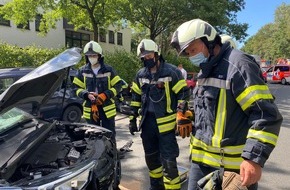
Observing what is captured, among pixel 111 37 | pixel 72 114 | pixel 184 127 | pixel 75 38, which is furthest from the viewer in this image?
pixel 111 37

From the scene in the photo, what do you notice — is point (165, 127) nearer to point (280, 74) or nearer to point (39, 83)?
point (39, 83)

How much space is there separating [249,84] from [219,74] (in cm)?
26

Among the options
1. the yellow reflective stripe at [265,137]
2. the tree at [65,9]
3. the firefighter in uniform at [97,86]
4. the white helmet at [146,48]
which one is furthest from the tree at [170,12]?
the yellow reflective stripe at [265,137]

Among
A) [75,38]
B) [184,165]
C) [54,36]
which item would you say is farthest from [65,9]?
[184,165]

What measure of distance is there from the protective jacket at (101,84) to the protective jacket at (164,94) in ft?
3.34

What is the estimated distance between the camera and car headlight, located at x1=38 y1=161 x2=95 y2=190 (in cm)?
200

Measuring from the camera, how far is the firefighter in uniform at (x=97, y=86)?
4402 mm

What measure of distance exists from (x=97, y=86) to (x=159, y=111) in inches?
54.2

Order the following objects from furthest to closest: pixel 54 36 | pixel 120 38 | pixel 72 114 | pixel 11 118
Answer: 1. pixel 120 38
2. pixel 54 36
3. pixel 72 114
4. pixel 11 118

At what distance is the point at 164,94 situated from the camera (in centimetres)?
354

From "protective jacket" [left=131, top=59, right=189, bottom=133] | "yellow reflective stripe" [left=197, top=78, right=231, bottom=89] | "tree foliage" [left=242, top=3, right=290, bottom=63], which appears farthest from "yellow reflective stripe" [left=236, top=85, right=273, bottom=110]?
"tree foliage" [left=242, top=3, right=290, bottom=63]

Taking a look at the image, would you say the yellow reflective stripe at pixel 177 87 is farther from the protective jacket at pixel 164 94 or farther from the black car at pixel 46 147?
the black car at pixel 46 147

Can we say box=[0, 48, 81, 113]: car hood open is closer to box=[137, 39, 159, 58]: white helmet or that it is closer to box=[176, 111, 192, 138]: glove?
box=[137, 39, 159, 58]: white helmet

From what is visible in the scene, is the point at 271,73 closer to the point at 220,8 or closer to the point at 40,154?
the point at 220,8
